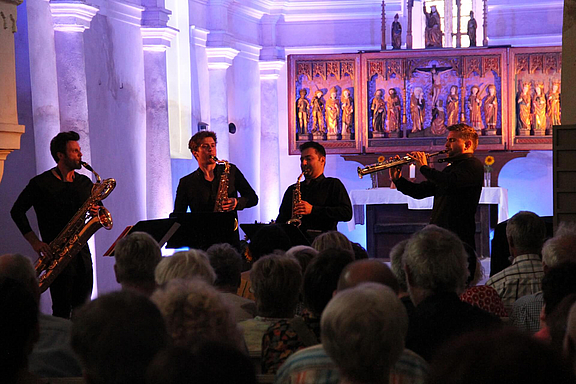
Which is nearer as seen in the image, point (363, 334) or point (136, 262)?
point (363, 334)

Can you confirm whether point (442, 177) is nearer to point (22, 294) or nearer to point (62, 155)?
point (62, 155)

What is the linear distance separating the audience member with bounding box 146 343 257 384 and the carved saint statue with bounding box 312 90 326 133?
11.2m

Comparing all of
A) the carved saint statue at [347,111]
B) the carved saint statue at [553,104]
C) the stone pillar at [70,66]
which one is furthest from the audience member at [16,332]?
the carved saint statue at [553,104]

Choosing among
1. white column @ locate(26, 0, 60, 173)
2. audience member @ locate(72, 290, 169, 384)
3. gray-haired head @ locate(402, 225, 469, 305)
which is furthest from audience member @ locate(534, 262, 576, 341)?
white column @ locate(26, 0, 60, 173)

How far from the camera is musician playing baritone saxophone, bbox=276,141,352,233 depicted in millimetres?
5949

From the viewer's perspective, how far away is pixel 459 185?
5.86m

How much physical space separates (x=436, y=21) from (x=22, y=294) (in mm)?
11381

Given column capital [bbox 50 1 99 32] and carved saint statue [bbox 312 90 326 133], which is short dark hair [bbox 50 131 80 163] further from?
carved saint statue [bbox 312 90 326 133]

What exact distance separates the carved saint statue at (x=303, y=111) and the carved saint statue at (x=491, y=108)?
2.79m

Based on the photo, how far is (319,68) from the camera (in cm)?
1236

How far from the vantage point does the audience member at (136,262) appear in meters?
3.89

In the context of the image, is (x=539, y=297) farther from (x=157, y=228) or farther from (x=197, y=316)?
(x=157, y=228)

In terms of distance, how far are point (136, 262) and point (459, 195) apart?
2.91 metres

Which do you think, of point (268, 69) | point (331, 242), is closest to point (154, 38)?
point (268, 69)
